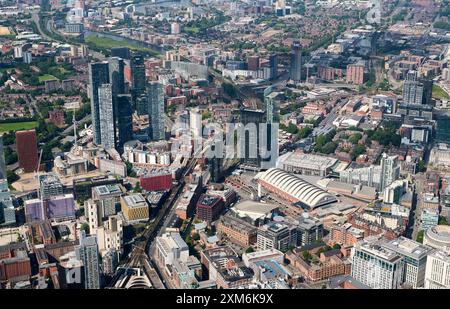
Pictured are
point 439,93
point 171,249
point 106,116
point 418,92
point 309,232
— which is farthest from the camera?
point 439,93

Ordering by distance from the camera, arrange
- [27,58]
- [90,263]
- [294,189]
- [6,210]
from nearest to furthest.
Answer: [90,263] < [6,210] < [294,189] < [27,58]

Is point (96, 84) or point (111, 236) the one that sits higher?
point (96, 84)

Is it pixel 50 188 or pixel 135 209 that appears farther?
pixel 50 188

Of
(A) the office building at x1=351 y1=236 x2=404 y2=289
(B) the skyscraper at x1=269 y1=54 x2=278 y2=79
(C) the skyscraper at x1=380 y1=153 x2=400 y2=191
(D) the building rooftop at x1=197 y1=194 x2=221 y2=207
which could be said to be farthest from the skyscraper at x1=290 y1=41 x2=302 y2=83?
(A) the office building at x1=351 y1=236 x2=404 y2=289

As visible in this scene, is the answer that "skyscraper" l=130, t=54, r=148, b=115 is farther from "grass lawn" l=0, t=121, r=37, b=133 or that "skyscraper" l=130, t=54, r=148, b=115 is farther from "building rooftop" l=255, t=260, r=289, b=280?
"building rooftop" l=255, t=260, r=289, b=280

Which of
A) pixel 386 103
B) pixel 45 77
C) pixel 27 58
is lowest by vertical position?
pixel 386 103

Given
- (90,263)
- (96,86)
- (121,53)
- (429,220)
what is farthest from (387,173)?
(121,53)

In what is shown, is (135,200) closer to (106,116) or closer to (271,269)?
(271,269)
